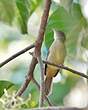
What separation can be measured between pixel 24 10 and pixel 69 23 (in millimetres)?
101

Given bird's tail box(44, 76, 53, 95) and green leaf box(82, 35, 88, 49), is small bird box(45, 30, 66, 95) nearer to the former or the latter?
bird's tail box(44, 76, 53, 95)

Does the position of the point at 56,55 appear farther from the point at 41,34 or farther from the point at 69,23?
the point at 41,34

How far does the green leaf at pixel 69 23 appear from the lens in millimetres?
804

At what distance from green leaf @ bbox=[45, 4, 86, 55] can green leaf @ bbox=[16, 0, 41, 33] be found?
5 centimetres

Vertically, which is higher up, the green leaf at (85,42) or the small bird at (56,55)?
the green leaf at (85,42)

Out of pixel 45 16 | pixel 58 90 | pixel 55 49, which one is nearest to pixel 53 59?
pixel 55 49

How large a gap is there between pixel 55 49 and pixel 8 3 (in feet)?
0.84

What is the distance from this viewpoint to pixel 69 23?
0.83m

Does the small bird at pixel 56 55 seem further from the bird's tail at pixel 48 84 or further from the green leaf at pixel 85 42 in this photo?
the green leaf at pixel 85 42

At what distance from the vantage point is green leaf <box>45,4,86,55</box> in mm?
804

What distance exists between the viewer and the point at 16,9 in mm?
858

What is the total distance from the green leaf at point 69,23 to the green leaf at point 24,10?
0.17 ft

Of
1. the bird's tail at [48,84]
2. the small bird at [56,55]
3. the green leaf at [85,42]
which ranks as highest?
the green leaf at [85,42]

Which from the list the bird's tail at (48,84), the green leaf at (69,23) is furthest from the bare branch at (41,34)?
the bird's tail at (48,84)
